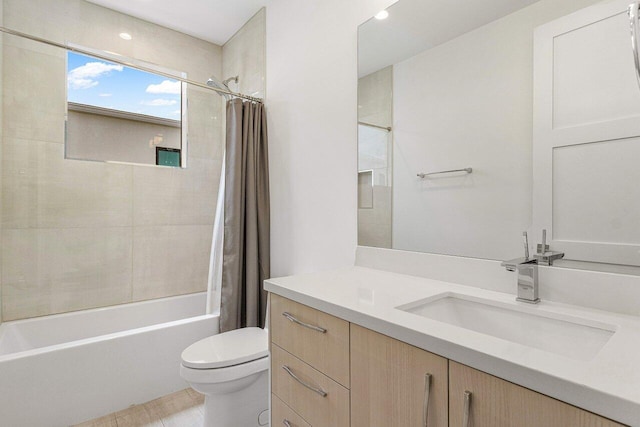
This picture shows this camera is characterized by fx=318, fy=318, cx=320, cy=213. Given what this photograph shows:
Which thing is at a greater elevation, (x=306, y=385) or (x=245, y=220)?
(x=245, y=220)

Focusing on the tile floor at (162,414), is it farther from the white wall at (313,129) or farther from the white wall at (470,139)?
the white wall at (470,139)

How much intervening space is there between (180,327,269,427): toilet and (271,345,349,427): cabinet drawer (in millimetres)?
415

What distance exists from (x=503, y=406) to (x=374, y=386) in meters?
0.30

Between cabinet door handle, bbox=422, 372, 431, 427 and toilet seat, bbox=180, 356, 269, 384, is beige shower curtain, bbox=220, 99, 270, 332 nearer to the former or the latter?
toilet seat, bbox=180, 356, 269, 384

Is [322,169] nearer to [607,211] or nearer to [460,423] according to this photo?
[607,211]

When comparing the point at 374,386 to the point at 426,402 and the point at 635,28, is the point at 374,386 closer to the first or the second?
the point at 426,402

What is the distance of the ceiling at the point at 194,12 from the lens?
7.66 feet

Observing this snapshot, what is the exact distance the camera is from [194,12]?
2.45 metres

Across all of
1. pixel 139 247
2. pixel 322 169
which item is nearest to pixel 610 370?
pixel 322 169

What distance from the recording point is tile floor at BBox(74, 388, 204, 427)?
172 cm

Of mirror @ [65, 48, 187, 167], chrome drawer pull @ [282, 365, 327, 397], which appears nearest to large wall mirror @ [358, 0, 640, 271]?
chrome drawer pull @ [282, 365, 327, 397]

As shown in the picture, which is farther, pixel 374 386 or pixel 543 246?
pixel 543 246

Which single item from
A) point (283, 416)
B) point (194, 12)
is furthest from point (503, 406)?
point (194, 12)

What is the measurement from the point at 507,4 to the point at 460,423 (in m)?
1.29
